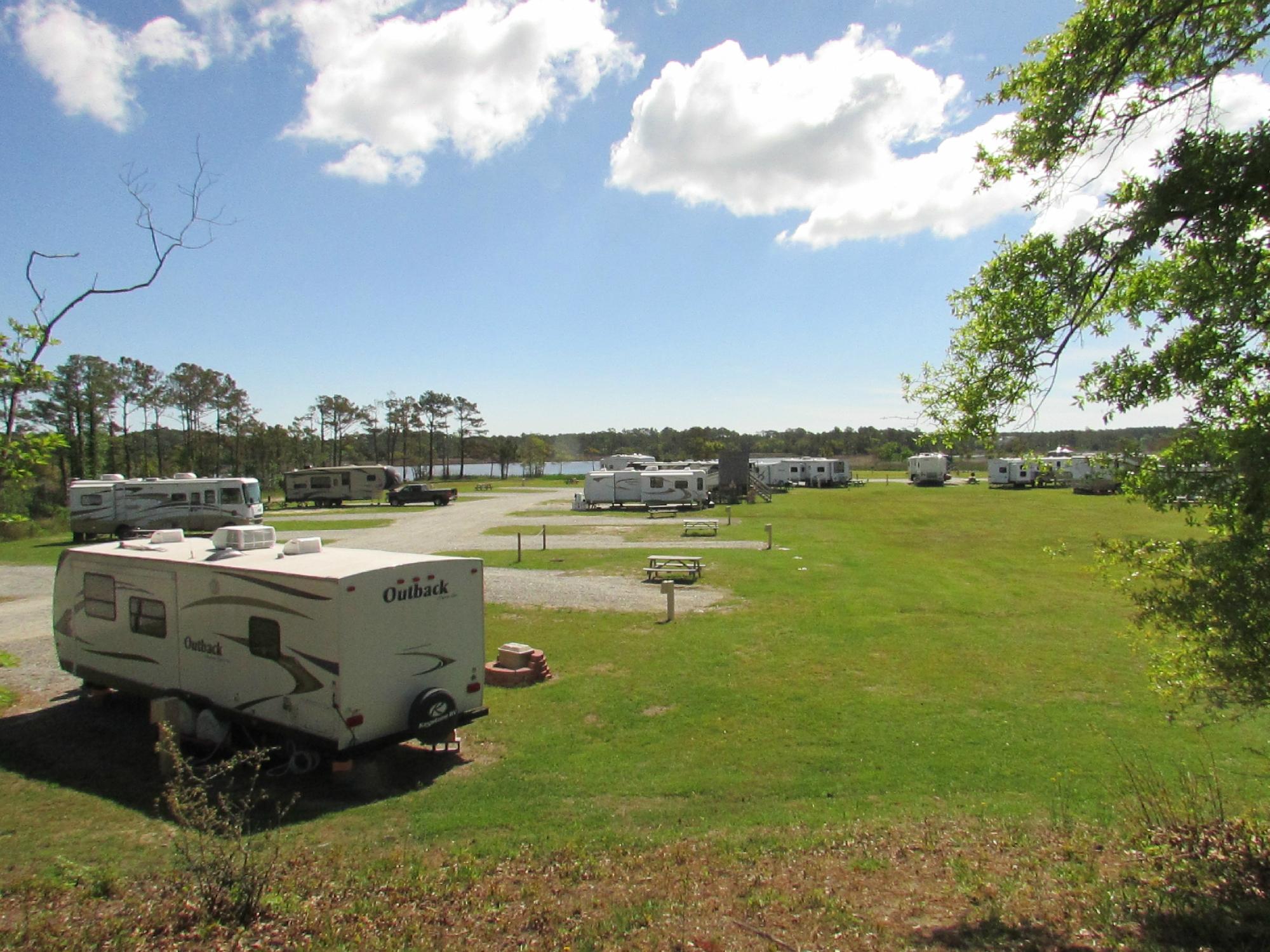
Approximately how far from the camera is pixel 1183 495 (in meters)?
5.20

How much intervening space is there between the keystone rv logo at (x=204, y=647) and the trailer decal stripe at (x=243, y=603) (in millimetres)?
405

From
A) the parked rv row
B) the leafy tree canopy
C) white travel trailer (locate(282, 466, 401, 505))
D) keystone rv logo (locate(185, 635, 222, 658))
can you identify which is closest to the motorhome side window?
keystone rv logo (locate(185, 635, 222, 658))

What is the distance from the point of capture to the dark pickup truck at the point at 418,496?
47938 millimetres

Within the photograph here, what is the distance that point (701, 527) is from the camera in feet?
102

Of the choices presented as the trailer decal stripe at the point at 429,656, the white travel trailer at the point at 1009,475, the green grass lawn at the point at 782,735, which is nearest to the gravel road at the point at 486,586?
A: the green grass lawn at the point at 782,735

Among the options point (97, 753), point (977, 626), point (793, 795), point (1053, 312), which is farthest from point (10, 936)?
point (977, 626)

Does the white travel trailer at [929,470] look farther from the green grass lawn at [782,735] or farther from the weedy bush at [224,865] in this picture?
the weedy bush at [224,865]

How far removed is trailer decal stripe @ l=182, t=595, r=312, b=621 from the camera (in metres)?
7.91

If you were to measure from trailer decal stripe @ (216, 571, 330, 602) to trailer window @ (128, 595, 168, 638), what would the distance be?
51.8 inches

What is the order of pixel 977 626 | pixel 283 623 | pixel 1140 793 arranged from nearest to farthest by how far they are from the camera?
1. pixel 1140 793
2. pixel 283 623
3. pixel 977 626

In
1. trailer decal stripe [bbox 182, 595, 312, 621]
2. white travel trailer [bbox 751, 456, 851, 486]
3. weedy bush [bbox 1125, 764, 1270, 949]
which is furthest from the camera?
white travel trailer [bbox 751, 456, 851, 486]

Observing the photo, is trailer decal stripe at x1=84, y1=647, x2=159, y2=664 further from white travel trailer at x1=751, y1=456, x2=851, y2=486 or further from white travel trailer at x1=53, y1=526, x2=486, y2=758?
white travel trailer at x1=751, y1=456, x2=851, y2=486

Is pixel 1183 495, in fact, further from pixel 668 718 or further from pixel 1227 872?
pixel 668 718

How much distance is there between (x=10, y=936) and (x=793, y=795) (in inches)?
242
